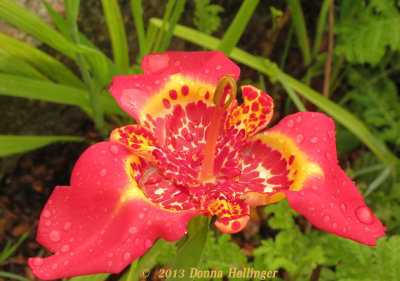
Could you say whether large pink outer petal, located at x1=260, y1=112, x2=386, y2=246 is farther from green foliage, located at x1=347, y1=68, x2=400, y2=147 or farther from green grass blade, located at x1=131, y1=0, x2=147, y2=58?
green foliage, located at x1=347, y1=68, x2=400, y2=147

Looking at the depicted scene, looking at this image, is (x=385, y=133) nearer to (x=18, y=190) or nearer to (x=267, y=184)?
(x=267, y=184)

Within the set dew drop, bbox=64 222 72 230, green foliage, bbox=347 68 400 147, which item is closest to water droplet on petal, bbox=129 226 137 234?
dew drop, bbox=64 222 72 230

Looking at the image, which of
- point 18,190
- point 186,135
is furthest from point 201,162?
point 18,190

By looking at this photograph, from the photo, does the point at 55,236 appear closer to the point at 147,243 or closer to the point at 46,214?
the point at 46,214

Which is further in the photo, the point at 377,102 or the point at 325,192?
the point at 377,102

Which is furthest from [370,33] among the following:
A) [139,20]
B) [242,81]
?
[139,20]

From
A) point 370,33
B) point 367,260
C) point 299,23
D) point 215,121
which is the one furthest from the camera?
point 299,23

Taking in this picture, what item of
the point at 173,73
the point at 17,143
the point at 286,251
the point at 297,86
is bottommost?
the point at 286,251
